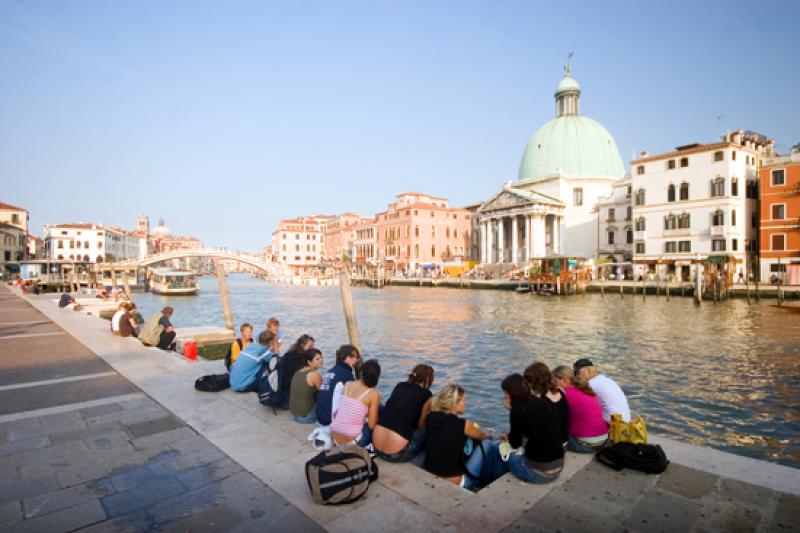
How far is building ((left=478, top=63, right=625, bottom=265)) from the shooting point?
60.7 meters

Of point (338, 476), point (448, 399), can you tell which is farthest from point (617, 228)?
point (338, 476)

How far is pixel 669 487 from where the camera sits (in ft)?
12.4

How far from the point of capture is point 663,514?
340 centimetres

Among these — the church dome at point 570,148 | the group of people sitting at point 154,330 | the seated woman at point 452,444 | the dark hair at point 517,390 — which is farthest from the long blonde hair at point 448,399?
the church dome at point 570,148

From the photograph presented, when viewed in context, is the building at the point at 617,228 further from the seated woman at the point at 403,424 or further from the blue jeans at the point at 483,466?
the seated woman at the point at 403,424

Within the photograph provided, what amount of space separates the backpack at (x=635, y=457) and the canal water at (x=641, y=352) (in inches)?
156

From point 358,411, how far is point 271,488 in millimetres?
1020

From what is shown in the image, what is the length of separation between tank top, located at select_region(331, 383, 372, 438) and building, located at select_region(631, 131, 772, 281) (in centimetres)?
3839

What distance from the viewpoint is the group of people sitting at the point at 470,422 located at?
4020 millimetres

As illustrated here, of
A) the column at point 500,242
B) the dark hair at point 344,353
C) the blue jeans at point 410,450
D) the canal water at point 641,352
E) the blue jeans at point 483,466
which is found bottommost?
the canal water at point 641,352

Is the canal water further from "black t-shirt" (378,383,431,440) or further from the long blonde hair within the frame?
the long blonde hair

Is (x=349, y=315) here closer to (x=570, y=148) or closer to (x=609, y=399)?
(x=609, y=399)

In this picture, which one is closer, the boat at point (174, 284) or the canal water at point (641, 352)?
the canal water at point (641, 352)

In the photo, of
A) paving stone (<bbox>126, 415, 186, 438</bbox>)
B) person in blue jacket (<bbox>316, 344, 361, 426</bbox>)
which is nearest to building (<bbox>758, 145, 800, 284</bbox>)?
person in blue jacket (<bbox>316, 344, 361, 426</bbox>)
